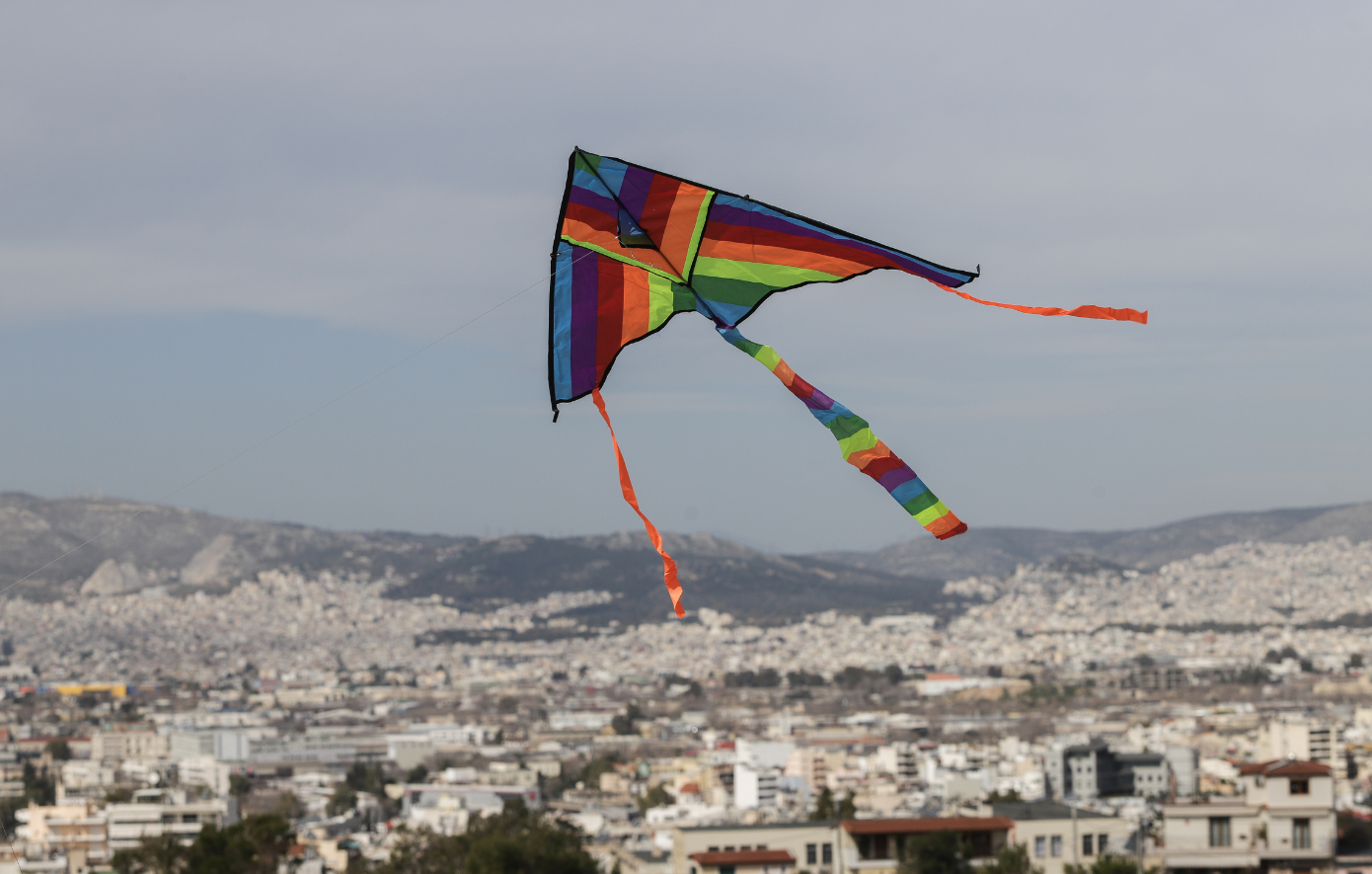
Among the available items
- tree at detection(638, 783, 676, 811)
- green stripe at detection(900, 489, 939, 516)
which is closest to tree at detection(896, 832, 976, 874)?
green stripe at detection(900, 489, 939, 516)

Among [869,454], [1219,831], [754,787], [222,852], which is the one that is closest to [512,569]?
[754,787]

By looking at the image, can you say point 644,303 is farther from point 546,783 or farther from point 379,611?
point 379,611

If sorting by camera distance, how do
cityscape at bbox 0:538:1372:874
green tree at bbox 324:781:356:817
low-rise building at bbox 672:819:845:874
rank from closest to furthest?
low-rise building at bbox 672:819:845:874 → cityscape at bbox 0:538:1372:874 → green tree at bbox 324:781:356:817

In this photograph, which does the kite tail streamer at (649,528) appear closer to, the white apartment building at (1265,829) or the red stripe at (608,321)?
the red stripe at (608,321)

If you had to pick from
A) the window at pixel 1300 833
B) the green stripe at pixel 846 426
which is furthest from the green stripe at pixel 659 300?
the window at pixel 1300 833

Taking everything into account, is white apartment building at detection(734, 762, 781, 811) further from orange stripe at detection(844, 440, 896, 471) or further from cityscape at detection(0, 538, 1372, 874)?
orange stripe at detection(844, 440, 896, 471)

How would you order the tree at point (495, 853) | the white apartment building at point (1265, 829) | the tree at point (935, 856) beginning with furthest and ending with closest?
the tree at point (495, 853)
the tree at point (935, 856)
the white apartment building at point (1265, 829)

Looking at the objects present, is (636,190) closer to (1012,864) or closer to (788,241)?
(788,241)
